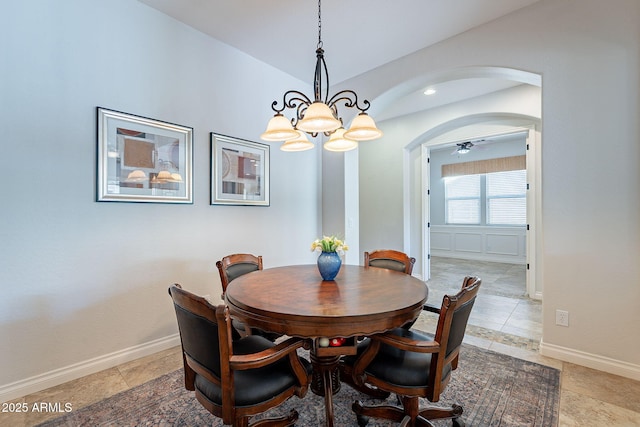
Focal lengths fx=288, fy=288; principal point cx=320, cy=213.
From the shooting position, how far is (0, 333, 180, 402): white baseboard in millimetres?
1872

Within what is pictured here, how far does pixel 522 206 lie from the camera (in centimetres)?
682

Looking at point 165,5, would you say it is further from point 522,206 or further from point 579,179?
point 522,206

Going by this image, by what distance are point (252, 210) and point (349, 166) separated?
1424 millimetres

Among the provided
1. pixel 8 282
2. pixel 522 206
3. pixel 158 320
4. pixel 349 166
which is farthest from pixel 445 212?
pixel 8 282

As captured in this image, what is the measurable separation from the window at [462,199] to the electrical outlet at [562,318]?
562 centimetres

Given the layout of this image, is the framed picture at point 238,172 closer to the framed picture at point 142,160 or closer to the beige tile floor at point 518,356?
the framed picture at point 142,160

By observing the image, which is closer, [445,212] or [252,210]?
[252,210]

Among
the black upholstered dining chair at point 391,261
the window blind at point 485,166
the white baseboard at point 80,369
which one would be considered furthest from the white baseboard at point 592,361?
the window blind at point 485,166

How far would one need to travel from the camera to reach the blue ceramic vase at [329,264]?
6.19ft

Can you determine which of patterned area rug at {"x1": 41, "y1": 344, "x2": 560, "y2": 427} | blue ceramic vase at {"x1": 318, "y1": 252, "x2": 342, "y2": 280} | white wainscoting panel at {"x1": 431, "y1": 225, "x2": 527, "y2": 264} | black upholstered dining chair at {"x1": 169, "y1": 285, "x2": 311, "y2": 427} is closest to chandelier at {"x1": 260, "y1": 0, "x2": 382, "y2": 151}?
blue ceramic vase at {"x1": 318, "y1": 252, "x2": 342, "y2": 280}

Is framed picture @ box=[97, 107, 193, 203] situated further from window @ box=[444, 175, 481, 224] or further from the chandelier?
window @ box=[444, 175, 481, 224]

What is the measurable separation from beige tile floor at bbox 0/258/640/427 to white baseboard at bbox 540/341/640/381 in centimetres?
5

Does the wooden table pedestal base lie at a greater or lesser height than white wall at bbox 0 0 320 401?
lesser

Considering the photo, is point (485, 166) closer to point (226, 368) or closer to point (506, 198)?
point (506, 198)
